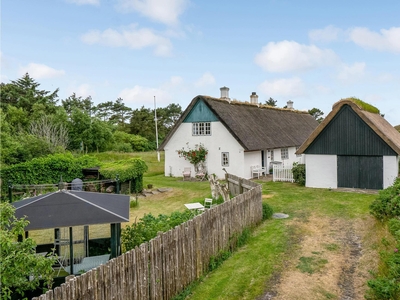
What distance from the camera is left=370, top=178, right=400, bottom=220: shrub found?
33.0 feet

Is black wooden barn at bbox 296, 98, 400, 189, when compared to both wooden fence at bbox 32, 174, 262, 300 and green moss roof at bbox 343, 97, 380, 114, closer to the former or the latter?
green moss roof at bbox 343, 97, 380, 114

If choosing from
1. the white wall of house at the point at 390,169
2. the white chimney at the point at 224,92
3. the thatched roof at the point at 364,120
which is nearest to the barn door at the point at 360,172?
the white wall of house at the point at 390,169

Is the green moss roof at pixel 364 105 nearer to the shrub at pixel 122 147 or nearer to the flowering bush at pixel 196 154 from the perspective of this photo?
the flowering bush at pixel 196 154

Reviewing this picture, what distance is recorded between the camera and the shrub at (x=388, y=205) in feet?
33.0

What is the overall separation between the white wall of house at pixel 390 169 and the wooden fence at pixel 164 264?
472 inches

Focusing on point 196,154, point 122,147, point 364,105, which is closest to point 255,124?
point 196,154

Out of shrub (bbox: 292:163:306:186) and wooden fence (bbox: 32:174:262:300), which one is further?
shrub (bbox: 292:163:306:186)

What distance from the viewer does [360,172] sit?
736 inches

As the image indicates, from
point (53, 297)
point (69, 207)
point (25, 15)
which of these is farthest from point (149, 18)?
point (53, 297)

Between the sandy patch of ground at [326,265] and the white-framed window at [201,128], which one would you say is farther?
the white-framed window at [201,128]

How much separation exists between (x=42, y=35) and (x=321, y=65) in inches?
751

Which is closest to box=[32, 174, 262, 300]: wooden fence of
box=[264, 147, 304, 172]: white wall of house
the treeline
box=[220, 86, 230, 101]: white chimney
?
box=[264, 147, 304, 172]: white wall of house

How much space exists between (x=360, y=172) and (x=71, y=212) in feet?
55.2

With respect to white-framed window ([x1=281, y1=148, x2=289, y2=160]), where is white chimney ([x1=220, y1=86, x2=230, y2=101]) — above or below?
above
